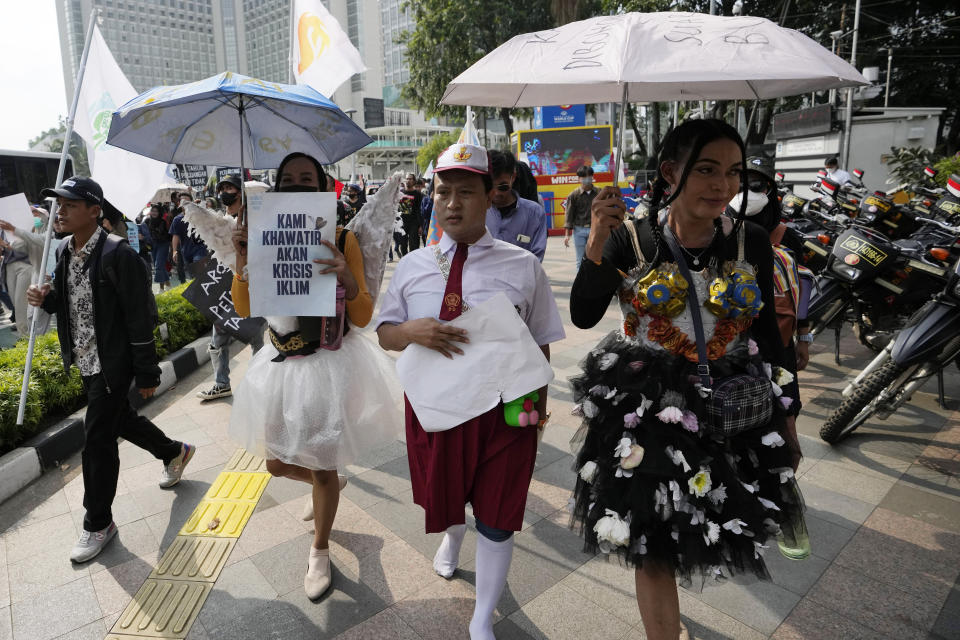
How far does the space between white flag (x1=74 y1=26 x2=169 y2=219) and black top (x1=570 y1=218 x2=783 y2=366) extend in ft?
11.6

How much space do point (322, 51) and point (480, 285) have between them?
3.45m

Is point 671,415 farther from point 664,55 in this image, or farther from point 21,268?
point 21,268

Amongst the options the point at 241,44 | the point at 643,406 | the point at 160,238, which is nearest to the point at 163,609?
the point at 643,406

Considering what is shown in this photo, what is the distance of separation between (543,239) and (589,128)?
47.0ft

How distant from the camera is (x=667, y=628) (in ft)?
6.47

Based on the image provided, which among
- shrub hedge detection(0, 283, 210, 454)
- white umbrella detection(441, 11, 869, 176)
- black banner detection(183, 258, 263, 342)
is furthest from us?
shrub hedge detection(0, 283, 210, 454)

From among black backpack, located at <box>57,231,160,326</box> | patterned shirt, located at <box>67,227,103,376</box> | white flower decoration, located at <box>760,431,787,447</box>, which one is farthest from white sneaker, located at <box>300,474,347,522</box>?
white flower decoration, located at <box>760,431,787,447</box>

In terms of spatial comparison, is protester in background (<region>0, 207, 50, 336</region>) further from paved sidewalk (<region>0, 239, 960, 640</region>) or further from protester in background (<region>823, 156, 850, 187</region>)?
protester in background (<region>823, 156, 850, 187</region>)

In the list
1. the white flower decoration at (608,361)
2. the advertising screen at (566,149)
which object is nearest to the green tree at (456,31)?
the advertising screen at (566,149)

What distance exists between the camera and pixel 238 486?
146 inches

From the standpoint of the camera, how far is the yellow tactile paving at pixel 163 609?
246 cm

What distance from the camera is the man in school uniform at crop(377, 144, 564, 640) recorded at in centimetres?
217

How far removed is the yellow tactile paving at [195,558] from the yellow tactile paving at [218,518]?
0.06 metres

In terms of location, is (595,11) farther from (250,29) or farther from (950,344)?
(250,29)
